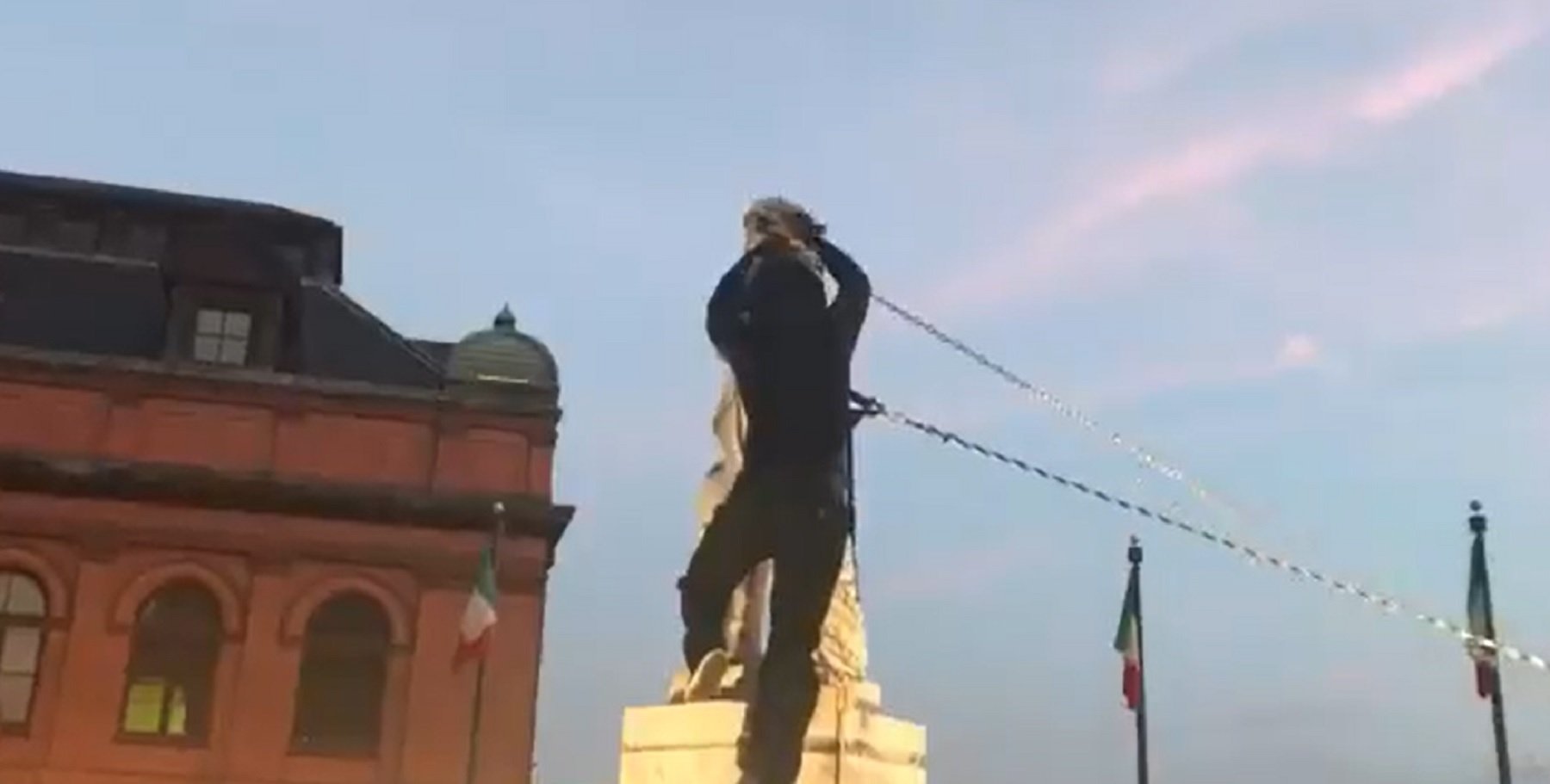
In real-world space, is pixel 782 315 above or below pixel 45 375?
below

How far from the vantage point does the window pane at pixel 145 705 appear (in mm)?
23953

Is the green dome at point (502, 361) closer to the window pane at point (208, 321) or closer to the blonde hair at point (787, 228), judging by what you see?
the window pane at point (208, 321)

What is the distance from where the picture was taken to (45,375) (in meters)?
24.9

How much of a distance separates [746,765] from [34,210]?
25.7 metres

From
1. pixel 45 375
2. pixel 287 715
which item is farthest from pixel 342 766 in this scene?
pixel 45 375

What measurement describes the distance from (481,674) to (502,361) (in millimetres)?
5275

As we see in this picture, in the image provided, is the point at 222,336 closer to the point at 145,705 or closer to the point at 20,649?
the point at 20,649

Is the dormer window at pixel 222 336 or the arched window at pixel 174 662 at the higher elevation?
the dormer window at pixel 222 336

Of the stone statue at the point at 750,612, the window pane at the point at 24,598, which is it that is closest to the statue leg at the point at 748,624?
the stone statue at the point at 750,612

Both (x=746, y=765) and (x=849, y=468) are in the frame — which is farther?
(x=849, y=468)

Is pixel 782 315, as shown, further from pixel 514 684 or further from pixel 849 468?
pixel 514 684

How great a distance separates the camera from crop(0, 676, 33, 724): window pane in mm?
23484

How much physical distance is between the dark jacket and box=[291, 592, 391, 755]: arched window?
1866cm

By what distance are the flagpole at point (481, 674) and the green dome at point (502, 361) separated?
219 centimetres
